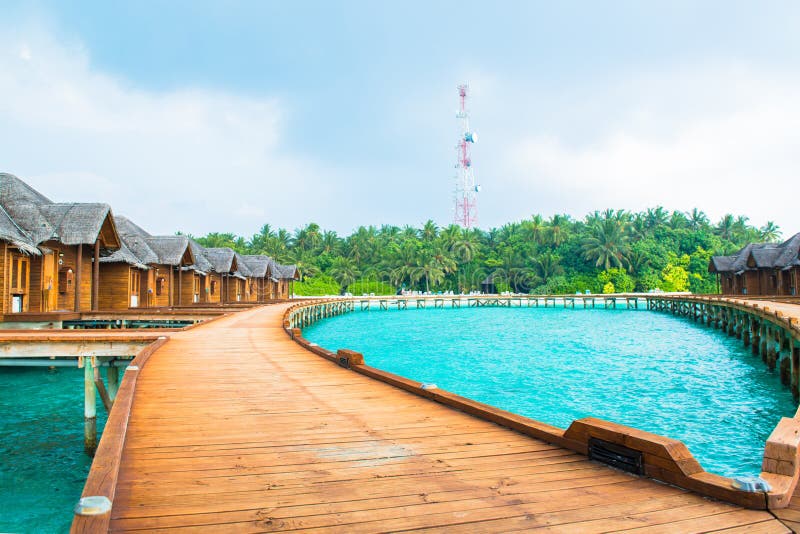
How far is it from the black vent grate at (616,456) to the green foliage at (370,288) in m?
70.4

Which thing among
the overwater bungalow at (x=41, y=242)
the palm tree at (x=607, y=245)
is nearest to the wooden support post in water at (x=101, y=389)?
the overwater bungalow at (x=41, y=242)

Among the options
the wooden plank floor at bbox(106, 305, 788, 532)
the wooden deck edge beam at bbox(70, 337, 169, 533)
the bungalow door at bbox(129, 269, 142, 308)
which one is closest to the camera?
the wooden deck edge beam at bbox(70, 337, 169, 533)

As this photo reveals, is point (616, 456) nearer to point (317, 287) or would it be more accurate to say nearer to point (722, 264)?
point (722, 264)

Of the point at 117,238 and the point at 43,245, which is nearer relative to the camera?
the point at 43,245

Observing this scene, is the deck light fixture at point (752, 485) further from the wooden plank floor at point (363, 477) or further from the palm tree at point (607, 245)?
the palm tree at point (607, 245)

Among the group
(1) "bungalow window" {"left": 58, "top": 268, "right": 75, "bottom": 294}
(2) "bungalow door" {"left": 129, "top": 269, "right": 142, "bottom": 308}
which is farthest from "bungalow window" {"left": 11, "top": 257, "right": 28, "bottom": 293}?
(2) "bungalow door" {"left": 129, "top": 269, "right": 142, "bottom": 308}

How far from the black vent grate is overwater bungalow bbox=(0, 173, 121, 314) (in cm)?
1790

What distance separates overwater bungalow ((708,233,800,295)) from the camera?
37375 mm

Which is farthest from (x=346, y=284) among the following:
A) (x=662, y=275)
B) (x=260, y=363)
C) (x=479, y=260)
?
(x=260, y=363)

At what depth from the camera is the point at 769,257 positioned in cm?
4059

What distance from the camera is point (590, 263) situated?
71.1 meters

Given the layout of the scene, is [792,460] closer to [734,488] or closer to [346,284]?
[734,488]

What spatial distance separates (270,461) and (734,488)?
2.86 metres

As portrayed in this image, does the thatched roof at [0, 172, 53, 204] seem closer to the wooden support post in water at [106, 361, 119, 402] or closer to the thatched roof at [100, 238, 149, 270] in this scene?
the thatched roof at [100, 238, 149, 270]
